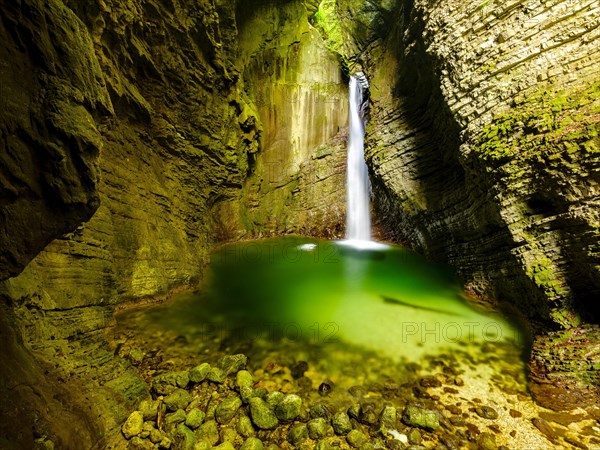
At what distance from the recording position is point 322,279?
32.3ft

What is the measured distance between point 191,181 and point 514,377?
10977mm

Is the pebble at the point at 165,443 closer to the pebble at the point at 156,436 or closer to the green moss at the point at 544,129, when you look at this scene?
the pebble at the point at 156,436

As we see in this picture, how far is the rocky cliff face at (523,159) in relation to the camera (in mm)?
5148

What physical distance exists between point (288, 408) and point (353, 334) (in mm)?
2759

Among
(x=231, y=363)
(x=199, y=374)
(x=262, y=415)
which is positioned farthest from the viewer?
(x=231, y=363)

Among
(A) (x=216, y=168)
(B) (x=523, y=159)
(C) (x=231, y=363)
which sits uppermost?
(A) (x=216, y=168)

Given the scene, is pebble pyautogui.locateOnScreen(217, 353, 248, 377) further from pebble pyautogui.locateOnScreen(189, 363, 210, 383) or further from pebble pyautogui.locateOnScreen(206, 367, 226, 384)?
pebble pyautogui.locateOnScreen(189, 363, 210, 383)

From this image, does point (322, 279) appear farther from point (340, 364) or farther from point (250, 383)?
point (250, 383)

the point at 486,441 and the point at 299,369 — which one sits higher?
the point at 299,369

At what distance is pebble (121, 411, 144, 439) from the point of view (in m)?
3.17

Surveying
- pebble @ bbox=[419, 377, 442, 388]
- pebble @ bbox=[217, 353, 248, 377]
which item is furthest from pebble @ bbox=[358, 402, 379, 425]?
pebble @ bbox=[217, 353, 248, 377]

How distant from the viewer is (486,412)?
3.90m

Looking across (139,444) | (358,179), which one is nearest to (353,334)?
(139,444)

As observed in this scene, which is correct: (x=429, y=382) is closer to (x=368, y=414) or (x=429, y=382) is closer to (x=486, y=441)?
(x=486, y=441)
